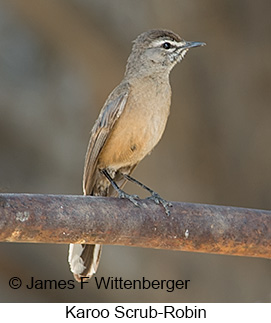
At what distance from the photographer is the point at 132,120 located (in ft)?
15.9

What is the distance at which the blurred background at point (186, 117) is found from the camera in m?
6.61

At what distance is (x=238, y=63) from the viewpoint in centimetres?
674

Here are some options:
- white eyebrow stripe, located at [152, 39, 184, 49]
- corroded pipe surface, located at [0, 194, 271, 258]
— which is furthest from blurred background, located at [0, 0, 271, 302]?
corroded pipe surface, located at [0, 194, 271, 258]

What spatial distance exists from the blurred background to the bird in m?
1.46

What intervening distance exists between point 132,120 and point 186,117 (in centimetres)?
196

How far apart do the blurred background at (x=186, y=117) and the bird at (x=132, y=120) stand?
1.46 meters

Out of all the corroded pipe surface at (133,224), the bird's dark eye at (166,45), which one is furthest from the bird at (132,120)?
the corroded pipe surface at (133,224)

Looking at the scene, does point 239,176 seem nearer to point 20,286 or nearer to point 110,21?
point 110,21

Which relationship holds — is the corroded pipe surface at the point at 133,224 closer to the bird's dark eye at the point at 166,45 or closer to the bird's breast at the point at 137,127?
the bird's breast at the point at 137,127

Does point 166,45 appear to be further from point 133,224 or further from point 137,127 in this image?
point 133,224

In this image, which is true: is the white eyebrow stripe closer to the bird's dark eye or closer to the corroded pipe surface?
the bird's dark eye

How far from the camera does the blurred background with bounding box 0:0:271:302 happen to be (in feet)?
21.7

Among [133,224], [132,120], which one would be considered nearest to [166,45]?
[132,120]

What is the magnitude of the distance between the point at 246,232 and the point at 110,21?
3.67m
